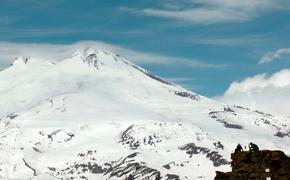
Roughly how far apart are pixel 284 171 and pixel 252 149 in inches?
225

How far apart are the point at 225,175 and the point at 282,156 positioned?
298 inches

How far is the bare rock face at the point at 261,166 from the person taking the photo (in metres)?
98.0

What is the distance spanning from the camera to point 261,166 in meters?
99.0

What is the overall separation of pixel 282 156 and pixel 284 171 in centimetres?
209

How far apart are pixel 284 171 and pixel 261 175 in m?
2.86

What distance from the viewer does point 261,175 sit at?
323 feet

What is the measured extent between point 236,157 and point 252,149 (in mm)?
2520

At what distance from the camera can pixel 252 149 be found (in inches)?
4008

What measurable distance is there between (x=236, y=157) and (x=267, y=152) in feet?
16.0

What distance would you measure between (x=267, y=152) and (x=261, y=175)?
324cm

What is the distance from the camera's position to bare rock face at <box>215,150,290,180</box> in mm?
98000

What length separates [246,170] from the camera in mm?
99562

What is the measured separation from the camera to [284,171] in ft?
321
